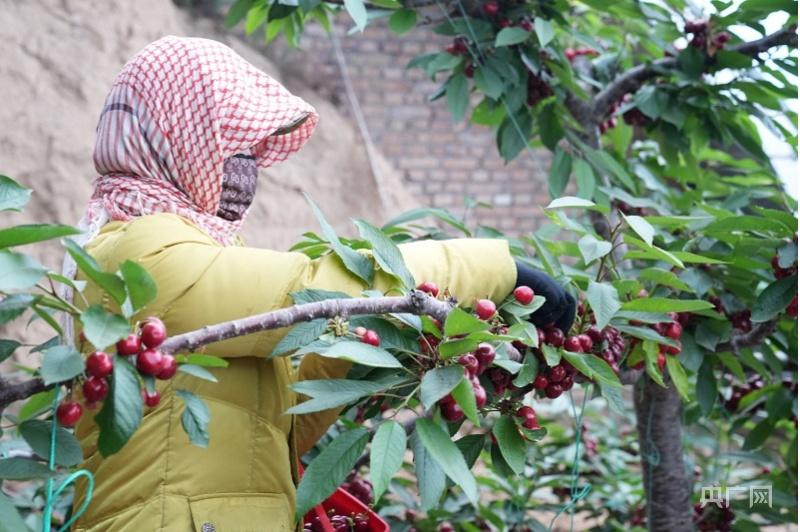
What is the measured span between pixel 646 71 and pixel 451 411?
141 centimetres

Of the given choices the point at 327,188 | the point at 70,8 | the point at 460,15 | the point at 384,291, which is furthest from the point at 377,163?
the point at 384,291

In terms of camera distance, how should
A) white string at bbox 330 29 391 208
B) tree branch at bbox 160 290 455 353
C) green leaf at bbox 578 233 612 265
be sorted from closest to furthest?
tree branch at bbox 160 290 455 353 < green leaf at bbox 578 233 612 265 < white string at bbox 330 29 391 208

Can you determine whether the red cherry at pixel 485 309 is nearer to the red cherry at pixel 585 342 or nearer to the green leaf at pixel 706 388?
the red cherry at pixel 585 342

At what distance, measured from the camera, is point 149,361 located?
1044 millimetres

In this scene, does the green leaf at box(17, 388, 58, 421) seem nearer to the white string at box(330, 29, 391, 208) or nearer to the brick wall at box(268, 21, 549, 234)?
the white string at box(330, 29, 391, 208)

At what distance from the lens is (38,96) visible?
431 cm

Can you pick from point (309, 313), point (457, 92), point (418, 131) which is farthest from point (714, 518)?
point (418, 131)

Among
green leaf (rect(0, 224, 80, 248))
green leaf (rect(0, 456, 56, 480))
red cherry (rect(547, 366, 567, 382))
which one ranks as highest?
green leaf (rect(0, 224, 80, 248))

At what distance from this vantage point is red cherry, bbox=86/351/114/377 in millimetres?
1029

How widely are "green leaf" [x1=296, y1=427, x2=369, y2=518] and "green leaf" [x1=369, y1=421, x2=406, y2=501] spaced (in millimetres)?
53

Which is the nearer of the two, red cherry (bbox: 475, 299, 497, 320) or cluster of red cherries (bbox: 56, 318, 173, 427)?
cluster of red cherries (bbox: 56, 318, 173, 427)

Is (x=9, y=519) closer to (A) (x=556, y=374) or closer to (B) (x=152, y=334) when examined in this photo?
(B) (x=152, y=334)

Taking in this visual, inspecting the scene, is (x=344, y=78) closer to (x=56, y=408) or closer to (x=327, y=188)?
(x=327, y=188)

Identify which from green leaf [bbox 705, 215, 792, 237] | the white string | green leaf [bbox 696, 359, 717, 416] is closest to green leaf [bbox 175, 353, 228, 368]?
green leaf [bbox 705, 215, 792, 237]
